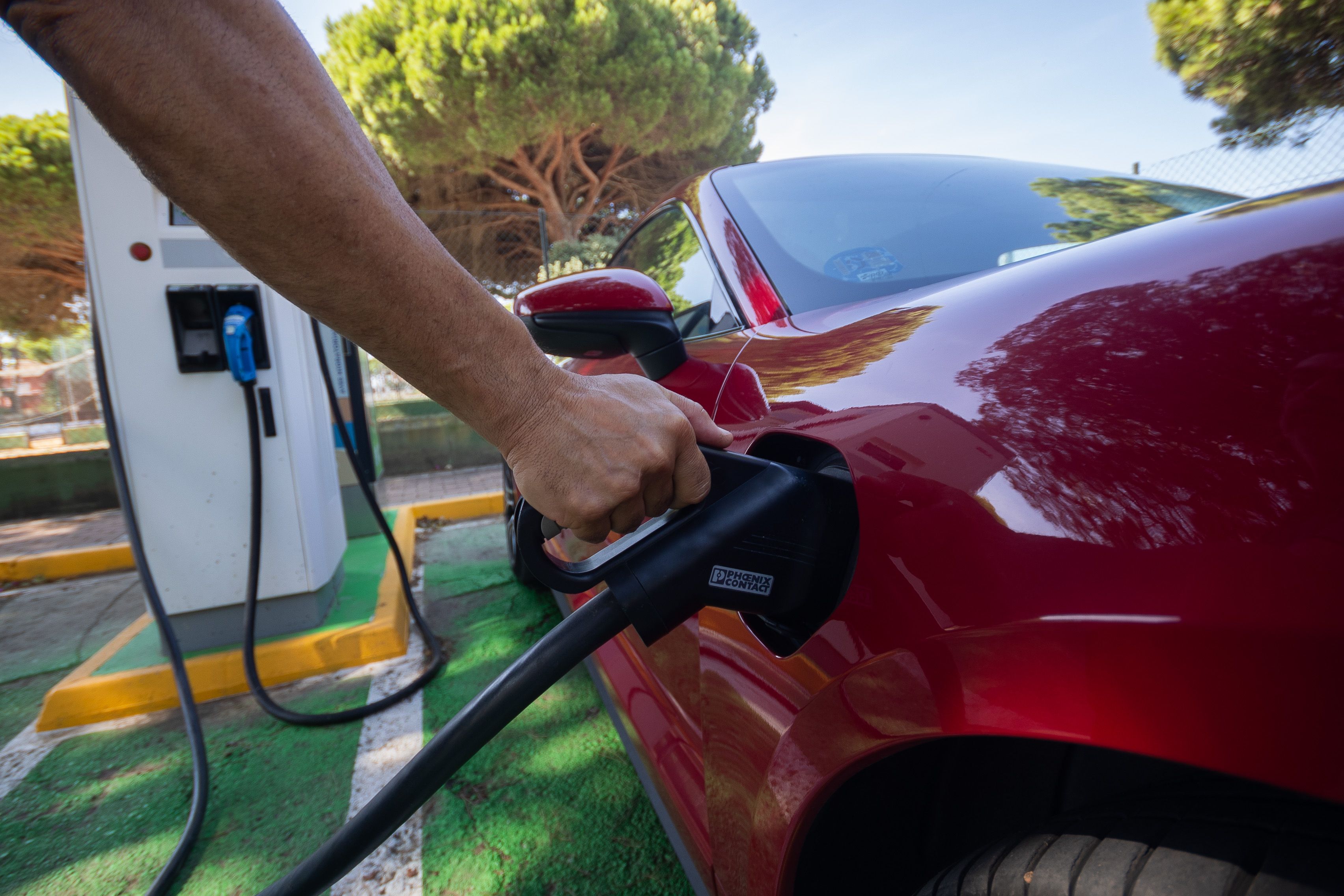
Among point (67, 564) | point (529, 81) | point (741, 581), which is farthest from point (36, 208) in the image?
point (741, 581)

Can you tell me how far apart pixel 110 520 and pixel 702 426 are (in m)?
→ 7.56

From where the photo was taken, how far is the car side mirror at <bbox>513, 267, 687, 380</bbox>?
3.58ft

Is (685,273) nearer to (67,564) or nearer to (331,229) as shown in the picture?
(331,229)

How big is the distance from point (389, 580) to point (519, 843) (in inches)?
74.8

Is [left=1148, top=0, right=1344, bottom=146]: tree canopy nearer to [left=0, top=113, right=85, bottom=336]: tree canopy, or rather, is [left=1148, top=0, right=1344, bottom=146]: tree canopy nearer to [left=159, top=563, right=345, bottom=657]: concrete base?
[left=159, top=563, right=345, bottom=657]: concrete base

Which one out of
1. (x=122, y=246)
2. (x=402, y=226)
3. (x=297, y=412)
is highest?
(x=122, y=246)

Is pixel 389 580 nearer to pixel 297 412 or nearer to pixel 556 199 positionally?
pixel 297 412

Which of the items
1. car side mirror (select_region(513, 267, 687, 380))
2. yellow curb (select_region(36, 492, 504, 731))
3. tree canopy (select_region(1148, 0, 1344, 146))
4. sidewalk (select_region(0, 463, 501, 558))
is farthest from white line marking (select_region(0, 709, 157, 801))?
tree canopy (select_region(1148, 0, 1344, 146))

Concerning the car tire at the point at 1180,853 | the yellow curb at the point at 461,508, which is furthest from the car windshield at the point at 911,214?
the yellow curb at the point at 461,508

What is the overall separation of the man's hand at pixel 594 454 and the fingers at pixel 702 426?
0.23 ft

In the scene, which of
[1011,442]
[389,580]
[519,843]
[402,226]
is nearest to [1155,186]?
[1011,442]

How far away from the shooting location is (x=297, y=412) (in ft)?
8.16

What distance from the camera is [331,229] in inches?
21.8

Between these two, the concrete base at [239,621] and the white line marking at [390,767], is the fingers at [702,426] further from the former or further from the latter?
the concrete base at [239,621]
